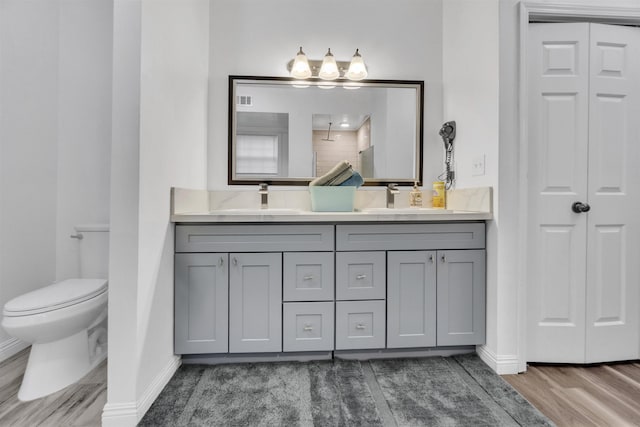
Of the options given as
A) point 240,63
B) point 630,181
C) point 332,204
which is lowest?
point 332,204

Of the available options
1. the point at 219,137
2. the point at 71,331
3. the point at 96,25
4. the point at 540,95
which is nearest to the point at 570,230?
the point at 540,95

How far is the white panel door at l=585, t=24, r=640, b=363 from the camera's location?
5.65ft

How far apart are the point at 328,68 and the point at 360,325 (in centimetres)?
172

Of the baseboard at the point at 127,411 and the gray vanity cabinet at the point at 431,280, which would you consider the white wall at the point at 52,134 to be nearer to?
the baseboard at the point at 127,411

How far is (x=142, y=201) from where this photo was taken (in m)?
1.32

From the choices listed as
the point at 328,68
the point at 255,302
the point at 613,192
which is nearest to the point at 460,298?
the point at 613,192

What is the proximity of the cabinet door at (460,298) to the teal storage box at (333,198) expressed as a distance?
2.03ft

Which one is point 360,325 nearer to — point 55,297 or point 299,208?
point 299,208

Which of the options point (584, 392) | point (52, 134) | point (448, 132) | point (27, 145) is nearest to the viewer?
point (584, 392)

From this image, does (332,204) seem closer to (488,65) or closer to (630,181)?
(488,65)

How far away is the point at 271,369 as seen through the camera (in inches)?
67.4

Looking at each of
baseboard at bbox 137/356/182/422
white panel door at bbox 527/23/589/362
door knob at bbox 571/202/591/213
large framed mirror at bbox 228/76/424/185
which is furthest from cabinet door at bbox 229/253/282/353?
door knob at bbox 571/202/591/213

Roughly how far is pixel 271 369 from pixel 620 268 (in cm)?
203

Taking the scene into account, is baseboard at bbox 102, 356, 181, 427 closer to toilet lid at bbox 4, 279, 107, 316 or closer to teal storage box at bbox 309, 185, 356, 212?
toilet lid at bbox 4, 279, 107, 316
